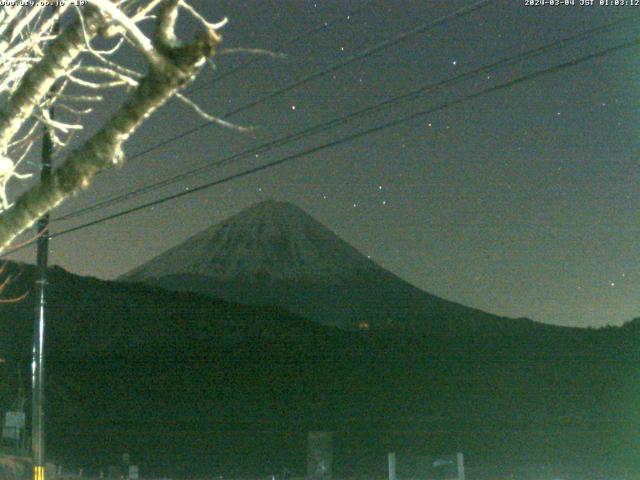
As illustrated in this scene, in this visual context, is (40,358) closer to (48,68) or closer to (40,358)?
(40,358)

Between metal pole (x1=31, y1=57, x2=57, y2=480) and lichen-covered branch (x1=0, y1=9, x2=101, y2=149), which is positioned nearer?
lichen-covered branch (x1=0, y1=9, x2=101, y2=149)

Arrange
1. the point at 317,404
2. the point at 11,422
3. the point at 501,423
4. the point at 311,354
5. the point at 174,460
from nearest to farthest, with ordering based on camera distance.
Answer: the point at 11,422
the point at 174,460
the point at 501,423
the point at 317,404
the point at 311,354

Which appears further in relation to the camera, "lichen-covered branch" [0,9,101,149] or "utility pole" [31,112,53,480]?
"utility pole" [31,112,53,480]

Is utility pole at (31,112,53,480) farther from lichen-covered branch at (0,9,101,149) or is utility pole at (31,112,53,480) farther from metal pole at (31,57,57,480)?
lichen-covered branch at (0,9,101,149)

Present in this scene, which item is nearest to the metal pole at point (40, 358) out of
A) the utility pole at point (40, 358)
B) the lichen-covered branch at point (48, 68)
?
the utility pole at point (40, 358)

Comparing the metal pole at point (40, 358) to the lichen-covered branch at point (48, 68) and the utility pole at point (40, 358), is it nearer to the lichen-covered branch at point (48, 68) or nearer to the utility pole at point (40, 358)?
→ the utility pole at point (40, 358)

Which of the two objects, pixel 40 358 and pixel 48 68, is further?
pixel 40 358

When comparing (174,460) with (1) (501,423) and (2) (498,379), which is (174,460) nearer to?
(1) (501,423)

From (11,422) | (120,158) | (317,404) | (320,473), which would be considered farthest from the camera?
(317,404)

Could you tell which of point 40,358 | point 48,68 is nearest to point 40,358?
point 40,358

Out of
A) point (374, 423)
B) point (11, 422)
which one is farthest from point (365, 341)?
point (11, 422)

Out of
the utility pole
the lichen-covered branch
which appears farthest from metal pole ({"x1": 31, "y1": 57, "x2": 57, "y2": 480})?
the lichen-covered branch
